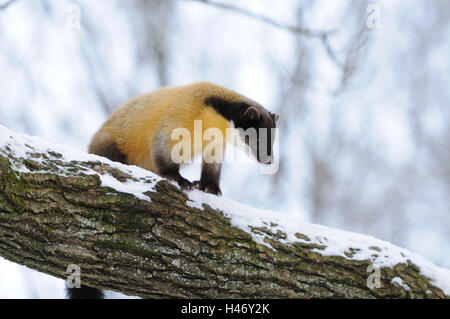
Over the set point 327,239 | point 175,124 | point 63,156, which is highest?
point 175,124

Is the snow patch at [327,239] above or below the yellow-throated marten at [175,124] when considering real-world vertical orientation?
below

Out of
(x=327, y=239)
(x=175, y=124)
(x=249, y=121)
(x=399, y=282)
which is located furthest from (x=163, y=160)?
(x=399, y=282)

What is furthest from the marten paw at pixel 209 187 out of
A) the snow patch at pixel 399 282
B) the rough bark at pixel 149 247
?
the snow patch at pixel 399 282

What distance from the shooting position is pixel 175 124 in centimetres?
625

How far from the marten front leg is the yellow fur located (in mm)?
296

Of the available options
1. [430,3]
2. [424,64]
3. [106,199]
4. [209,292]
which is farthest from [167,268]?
[430,3]

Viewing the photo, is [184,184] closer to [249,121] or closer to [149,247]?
[149,247]

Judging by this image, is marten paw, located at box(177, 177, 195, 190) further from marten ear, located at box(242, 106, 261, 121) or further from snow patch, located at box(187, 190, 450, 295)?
marten ear, located at box(242, 106, 261, 121)

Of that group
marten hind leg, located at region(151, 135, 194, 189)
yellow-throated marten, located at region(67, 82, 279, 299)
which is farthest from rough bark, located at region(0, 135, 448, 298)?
yellow-throated marten, located at region(67, 82, 279, 299)

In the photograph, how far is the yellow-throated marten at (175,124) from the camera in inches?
246

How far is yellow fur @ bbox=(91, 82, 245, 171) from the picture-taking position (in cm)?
632

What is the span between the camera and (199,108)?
6.39 metres

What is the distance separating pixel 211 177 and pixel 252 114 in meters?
1.13

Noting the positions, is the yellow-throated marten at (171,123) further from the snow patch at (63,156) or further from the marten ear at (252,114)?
the snow patch at (63,156)
